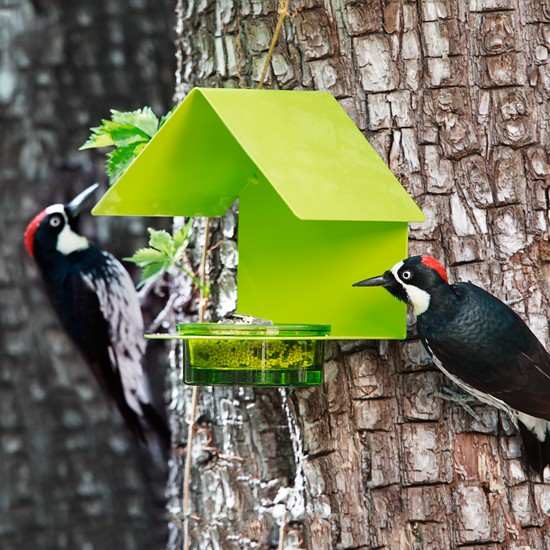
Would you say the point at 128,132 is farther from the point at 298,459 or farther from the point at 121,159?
the point at 298,459

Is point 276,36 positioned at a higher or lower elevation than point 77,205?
lower

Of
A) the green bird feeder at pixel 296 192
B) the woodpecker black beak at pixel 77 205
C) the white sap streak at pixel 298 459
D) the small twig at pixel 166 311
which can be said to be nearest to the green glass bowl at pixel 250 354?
the green bird feeder at pixel 296 192

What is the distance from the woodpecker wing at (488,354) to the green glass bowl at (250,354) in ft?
0.60

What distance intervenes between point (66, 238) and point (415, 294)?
1.96 m

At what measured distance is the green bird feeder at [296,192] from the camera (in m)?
1.66

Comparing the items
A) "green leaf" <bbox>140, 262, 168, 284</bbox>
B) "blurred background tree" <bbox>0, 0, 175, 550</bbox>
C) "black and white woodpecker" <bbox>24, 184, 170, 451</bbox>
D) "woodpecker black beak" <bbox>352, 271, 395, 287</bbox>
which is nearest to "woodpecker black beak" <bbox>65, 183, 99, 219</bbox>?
"black and white woodpecker" <bbox>24, 184, 170, 451</bbox>

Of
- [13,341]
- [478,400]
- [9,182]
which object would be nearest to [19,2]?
[9,182]

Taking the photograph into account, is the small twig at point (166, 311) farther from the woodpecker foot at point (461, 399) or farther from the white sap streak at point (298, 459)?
the woodpecker foot at point (461, 399)

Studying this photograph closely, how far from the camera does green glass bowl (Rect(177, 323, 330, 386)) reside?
1661mm

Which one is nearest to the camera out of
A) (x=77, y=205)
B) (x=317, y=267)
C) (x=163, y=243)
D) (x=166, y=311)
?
(x=317, y=267)

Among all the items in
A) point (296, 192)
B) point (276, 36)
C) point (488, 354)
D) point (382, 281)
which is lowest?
point (488, 354)

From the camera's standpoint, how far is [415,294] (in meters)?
1.64

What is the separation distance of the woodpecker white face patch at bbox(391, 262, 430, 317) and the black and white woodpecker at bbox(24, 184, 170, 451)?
5.97 feet

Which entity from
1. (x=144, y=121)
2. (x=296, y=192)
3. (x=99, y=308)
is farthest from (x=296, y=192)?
(x=99, y=308)
